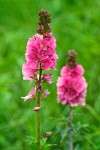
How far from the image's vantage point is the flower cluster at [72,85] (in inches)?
108

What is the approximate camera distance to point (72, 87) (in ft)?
9.00

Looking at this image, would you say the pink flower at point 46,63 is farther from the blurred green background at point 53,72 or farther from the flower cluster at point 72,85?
the blurred green background at point 53,72

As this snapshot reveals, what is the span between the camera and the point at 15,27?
566cm

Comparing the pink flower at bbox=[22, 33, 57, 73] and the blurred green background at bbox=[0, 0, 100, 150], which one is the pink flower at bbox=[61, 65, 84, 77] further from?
the pink flower at bbox=[22, 33, 57, 73]

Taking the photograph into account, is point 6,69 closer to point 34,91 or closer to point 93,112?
point 93,112

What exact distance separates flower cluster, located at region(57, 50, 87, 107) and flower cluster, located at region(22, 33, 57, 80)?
0.41 meters

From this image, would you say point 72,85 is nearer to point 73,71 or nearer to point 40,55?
point 73,71

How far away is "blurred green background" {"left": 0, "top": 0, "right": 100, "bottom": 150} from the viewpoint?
3481 mm

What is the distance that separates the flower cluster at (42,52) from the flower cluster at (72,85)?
0.41m

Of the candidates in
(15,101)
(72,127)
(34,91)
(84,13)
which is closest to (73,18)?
(84,13)

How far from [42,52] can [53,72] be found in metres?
2.15

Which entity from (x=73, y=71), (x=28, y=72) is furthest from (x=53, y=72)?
(x=28, y=72)

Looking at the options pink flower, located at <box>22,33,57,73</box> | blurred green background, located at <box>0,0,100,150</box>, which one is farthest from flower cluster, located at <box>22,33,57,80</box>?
blurred green background, located at <box>0,0,100,150</box>

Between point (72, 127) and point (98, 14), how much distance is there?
2.48 metres
